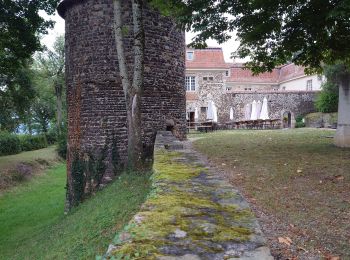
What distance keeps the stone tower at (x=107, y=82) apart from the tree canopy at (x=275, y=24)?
3.21m

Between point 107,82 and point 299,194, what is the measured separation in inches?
354

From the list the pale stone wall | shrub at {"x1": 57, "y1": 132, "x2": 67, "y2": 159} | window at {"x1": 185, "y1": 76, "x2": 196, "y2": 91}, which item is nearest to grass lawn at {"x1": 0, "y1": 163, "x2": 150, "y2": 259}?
shrub at {"x1": 57, "y1": 132, "x2": 67, "y2": 159}

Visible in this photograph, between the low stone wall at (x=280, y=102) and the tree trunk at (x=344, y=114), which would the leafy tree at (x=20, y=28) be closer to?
the tree trunk at (x=344, y=114)

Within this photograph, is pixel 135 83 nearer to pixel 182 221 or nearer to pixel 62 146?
pixel 182 221

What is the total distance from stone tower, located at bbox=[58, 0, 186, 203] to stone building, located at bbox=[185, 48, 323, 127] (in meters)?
17.7

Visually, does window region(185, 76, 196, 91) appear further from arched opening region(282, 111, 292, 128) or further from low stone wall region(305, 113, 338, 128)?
low stone wall region(305, 113, 338, 128)

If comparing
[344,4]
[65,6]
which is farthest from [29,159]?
[344,4]

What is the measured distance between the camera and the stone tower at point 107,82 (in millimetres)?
13758

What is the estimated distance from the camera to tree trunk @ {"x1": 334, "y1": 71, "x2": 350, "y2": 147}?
12.6 metres

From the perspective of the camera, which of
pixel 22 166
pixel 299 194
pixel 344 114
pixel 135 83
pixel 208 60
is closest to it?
pixel 299 194

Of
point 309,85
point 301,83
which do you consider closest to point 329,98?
point 309,85

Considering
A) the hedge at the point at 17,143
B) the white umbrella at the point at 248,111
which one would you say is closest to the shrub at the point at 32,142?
the hedge at the point at 17,143

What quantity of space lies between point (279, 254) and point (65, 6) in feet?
44.2

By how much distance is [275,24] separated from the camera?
1065 centimetres
